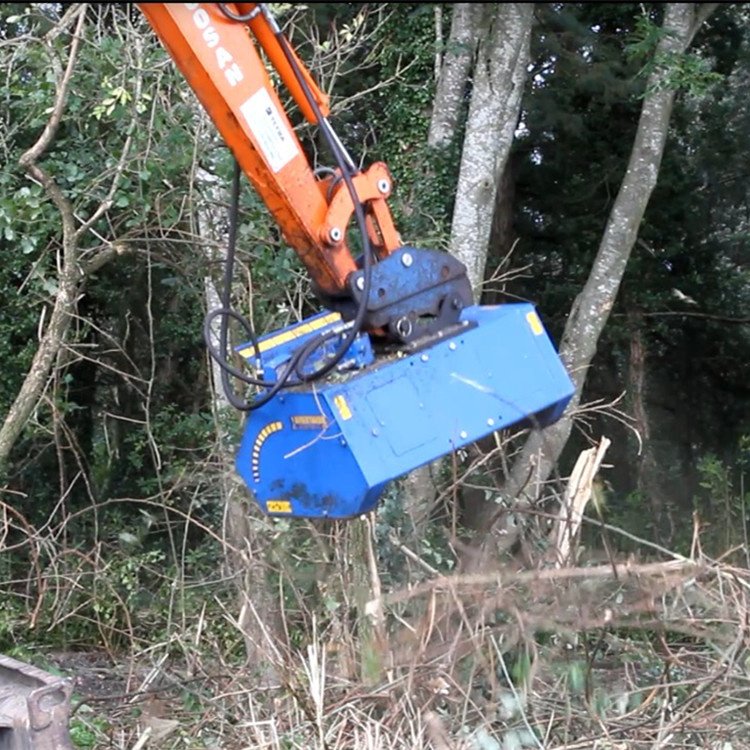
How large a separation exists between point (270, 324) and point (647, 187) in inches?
193

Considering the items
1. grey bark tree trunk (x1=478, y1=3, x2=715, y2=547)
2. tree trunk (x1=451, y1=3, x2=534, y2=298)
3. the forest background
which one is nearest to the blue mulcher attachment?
the forest background

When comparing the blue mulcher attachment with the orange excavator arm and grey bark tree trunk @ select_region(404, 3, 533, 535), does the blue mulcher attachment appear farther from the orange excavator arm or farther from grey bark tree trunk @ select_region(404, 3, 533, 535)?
grey bark tree trunk @ select_region(404, 3, 533, 535)

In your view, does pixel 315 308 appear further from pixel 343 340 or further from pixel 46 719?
pixel 46 719

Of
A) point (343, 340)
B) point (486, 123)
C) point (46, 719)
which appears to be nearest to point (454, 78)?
point (486, 123)

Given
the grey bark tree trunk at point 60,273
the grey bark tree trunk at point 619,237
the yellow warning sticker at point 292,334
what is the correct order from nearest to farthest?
the yellow warning sticker at point 292,334, the grey bark tree trunk at point 60,273, the grey bark tree trunk at point 619,237

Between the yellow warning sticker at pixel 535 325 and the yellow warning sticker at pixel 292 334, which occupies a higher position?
the yellow warning sticker at pixel 292 334

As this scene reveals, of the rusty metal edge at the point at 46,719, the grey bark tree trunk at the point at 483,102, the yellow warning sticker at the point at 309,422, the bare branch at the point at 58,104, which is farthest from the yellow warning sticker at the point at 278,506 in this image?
the grey bark tree trunk at the point at 483,102

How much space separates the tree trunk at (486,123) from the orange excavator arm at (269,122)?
4.58 metres

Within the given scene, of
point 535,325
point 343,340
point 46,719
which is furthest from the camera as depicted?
point 535,325

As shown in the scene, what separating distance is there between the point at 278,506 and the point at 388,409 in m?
0.53

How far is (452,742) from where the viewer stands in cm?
390

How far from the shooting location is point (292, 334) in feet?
13.1

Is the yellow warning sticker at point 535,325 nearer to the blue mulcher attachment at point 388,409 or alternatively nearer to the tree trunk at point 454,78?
the blue mulcher attachment at point 388,409

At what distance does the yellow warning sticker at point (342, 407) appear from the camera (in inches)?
136
